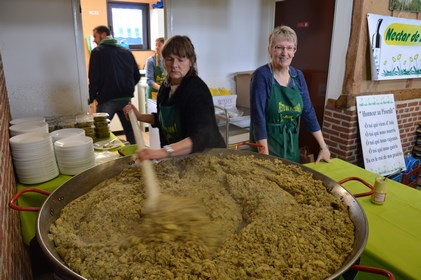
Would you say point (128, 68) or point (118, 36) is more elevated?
point (118, 36)

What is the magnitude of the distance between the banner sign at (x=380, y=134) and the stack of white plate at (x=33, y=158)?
2762mm

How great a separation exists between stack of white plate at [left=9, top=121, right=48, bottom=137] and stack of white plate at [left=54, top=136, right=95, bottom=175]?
26cm

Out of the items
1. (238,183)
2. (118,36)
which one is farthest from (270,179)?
(118,36)

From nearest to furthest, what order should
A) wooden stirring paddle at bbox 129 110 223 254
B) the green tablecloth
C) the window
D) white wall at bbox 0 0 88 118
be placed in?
1. wooden stirring paddle at bbox 129 110 223 254
2. the green tablecloth
3. white wall at bbox 0 0 88 118
4. the window

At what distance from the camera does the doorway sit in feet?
10.3

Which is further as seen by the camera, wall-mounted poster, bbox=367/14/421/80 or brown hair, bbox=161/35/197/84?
wall-mounted poster, bbox=367/14/421/80

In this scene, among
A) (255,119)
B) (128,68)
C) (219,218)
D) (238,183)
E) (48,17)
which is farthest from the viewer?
(128,68)

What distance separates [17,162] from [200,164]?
38.6 inches

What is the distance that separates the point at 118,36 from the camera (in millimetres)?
5594

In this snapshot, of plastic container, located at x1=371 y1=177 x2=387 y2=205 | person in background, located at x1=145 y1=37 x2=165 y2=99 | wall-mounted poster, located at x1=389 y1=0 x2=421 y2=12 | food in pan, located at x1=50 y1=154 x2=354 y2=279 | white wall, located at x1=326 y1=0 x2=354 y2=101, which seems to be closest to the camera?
food in pan, located at x1=50 y1=154 x2=354 y2=279

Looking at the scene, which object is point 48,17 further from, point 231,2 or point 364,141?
point 364,141

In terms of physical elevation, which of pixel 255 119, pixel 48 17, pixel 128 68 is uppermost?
pixel 48 17

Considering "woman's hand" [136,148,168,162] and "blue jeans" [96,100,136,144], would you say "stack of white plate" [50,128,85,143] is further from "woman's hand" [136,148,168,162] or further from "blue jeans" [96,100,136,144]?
"blue jeans" [96,100,136,144]

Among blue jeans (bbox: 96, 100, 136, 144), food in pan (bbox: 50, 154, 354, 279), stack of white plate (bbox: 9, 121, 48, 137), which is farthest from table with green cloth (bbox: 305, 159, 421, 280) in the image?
blue jeans (bbox: 96, 100, 136, 144)
